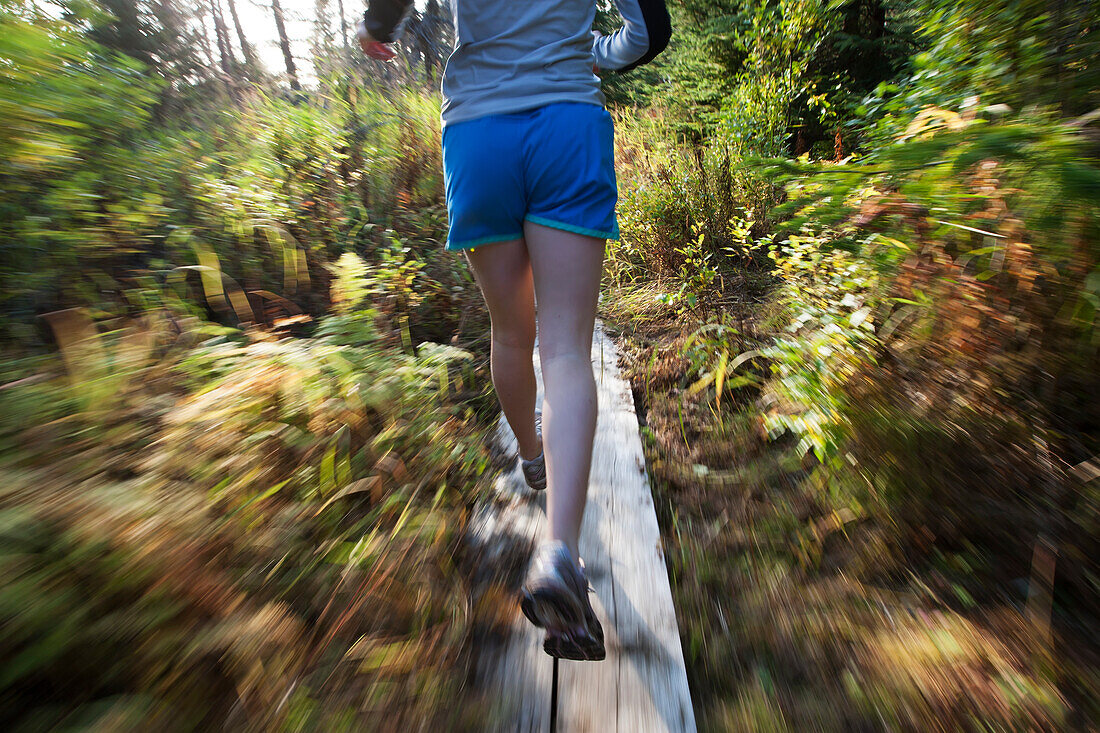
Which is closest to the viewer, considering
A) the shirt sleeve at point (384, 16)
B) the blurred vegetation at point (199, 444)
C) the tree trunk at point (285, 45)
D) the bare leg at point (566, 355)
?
the blurred vegetation at point (199, 444)

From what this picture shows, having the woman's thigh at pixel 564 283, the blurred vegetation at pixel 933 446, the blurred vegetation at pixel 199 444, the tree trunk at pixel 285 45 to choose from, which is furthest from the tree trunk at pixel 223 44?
the blurred vegetation at pixel 933 446

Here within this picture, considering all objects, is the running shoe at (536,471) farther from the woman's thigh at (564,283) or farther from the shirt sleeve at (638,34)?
the shirt sleeve at (638,34)

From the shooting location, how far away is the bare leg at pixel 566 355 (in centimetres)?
122

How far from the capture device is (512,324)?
60.1 inches

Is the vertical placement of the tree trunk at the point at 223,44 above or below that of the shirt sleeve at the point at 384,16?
above

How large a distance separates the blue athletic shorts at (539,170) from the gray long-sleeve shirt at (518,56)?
4cm

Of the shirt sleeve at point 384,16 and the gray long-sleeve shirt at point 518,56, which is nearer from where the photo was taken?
the gray long-sleeve shirt at point 518,56

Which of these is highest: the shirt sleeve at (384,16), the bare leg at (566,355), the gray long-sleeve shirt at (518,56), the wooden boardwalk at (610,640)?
the shirt sleeve at (384,16)

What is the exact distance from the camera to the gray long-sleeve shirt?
1.25 meters

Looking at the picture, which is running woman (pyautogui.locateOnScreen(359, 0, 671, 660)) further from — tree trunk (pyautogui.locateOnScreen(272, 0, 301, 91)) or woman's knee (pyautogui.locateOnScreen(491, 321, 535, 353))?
tree trunk (pyautogui.locateOnScreen(272, 0, 301, 91))

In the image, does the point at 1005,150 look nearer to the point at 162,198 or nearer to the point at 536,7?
the point at 536,7

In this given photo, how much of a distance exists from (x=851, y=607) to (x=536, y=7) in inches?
66.6

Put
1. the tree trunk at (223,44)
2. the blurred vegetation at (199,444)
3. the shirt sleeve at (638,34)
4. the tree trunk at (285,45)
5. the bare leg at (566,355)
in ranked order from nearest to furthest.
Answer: the blurred vegetation at (199,444) < the bare leg at (566,355) < the shirt sleeve at (638,34) < the tree trunk at (223,44) < the tree trunk at (285,45)

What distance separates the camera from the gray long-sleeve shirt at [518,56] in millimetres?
1253
